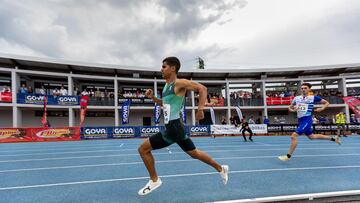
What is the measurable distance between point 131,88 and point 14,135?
14.3 metres

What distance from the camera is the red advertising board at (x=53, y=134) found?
678 inches

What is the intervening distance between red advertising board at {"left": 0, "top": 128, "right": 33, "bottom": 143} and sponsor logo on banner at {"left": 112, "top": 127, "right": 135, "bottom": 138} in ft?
20.6

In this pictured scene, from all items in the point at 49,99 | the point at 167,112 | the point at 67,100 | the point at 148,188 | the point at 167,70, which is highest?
the point at 49,99

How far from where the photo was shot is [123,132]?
19703 millimetres

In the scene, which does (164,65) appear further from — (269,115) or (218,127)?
(269,115)

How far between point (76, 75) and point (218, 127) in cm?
1586

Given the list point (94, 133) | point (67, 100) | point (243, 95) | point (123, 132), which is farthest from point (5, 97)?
point (243, 95)

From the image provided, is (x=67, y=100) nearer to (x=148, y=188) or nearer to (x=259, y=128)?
(x=259, y=128)

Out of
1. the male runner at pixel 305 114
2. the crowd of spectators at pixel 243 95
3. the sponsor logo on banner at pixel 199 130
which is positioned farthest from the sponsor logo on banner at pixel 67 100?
the male runner at pixel 305 114

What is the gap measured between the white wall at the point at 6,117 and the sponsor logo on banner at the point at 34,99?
3620 mm

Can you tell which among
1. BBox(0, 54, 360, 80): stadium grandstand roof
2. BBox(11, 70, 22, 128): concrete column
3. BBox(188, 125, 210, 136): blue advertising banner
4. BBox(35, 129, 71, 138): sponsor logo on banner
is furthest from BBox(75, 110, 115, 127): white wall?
BBox(188, 125, 210, 136): blue advertising banner

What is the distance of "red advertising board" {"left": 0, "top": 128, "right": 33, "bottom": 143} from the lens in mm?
16531

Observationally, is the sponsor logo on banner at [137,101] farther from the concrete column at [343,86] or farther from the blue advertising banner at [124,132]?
the concrete column at [343,86]

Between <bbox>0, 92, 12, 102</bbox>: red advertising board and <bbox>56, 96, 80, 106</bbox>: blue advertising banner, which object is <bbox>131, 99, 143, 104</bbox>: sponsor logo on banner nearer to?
<bbox>56, 96, 80, 106</bbox>: blue advertising banner
